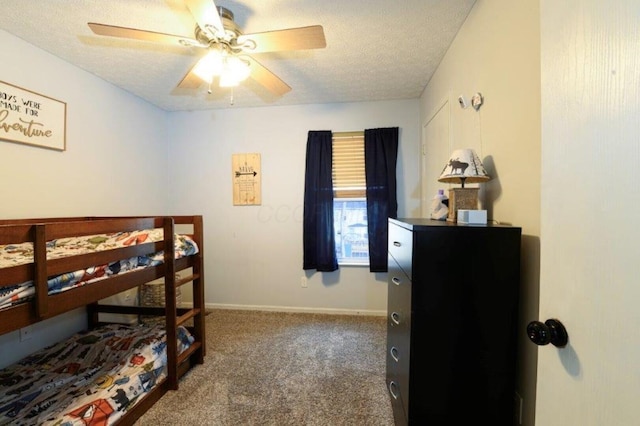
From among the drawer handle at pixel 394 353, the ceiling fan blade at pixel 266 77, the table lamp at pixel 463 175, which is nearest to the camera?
the table lamp at pixel 463 175

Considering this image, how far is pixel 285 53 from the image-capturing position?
2086 mm

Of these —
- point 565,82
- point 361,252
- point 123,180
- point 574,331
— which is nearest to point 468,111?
point 565,82

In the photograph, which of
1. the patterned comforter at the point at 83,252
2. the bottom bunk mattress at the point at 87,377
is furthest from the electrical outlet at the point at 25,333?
the patterned comforter at the point at 83,252

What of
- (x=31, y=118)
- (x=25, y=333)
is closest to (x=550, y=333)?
(x=25, y=333)

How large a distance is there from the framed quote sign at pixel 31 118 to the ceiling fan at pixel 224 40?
1.06 meters

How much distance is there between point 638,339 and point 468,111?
1.58 m

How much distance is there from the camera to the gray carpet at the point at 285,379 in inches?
63.0

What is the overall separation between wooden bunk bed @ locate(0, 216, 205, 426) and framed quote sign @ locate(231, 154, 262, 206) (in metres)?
1.06

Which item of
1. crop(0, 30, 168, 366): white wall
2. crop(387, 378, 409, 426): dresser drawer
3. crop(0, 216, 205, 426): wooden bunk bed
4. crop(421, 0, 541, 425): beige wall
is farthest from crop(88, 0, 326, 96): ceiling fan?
crop(387, 378, 409, 426): dresser drawer

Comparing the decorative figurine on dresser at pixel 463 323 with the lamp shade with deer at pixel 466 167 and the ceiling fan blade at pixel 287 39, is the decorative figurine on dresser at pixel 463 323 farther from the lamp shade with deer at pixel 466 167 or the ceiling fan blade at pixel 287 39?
the ceiling fan blade at pixel 287 39

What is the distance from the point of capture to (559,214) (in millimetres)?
585

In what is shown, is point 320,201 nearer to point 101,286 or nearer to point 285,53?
point 285,53

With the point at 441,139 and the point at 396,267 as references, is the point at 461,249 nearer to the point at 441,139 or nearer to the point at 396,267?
the point at 396,267

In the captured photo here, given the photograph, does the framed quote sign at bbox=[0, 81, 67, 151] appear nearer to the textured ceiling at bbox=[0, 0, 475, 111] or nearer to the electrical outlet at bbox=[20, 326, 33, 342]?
the textured ceiling at bbox=[0, 0, 475, 111]
